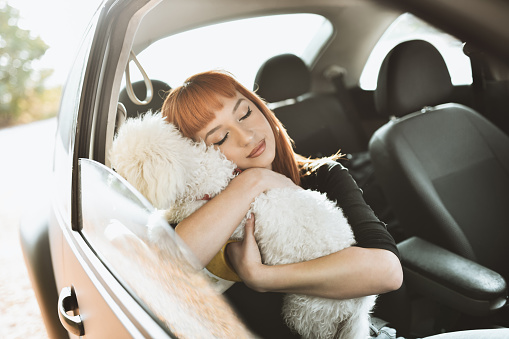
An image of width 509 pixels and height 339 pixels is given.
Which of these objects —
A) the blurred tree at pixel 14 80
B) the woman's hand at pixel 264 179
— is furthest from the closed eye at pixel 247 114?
the blurred tree at pixel 14 80

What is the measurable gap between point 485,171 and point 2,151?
31.4 feet

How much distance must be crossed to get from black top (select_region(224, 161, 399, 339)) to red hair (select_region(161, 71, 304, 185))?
2.3 inches

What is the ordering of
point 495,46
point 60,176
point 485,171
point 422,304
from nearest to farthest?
point 495,46 < point 422,304 < point 485,171 < point 60,176

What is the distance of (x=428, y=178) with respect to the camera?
130 cm

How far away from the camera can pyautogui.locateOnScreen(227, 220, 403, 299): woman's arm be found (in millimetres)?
719

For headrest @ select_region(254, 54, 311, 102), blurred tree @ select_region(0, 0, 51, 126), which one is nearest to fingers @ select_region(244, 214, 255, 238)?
headrest @ select_region(254, 54, 311, 102)

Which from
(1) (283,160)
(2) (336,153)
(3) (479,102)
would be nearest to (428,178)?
(3) (479,102)

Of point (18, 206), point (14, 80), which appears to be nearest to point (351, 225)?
point (18, 206)

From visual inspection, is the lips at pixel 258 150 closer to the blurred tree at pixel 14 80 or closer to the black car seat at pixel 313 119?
the black car seat at pixel 313 119

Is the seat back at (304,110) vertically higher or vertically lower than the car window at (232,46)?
lower

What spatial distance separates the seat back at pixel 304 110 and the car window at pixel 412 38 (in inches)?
4.4

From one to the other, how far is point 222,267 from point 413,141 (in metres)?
0.85

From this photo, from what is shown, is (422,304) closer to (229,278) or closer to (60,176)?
(229,278)

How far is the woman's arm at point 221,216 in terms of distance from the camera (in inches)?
30.8
